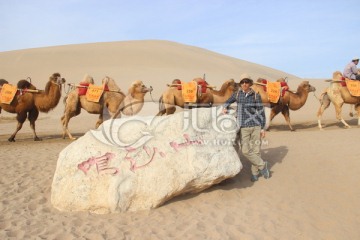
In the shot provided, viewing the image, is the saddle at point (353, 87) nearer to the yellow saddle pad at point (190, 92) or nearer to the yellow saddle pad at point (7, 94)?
the yellow saddle pad at point (190, 92)

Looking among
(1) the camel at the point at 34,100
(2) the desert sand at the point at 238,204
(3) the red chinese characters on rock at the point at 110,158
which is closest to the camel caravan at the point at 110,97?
(1) the camel at the point at 34,100

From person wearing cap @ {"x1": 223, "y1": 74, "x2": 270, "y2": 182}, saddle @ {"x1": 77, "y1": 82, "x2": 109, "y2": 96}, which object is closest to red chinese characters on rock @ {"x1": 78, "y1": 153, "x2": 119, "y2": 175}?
person wearing cap @ {"x1": 223, "y1": 74, "x2": 270, "y2": 182}

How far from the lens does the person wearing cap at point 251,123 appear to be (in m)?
6.50

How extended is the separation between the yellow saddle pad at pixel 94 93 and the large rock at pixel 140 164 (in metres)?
4.84

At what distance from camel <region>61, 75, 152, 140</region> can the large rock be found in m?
4.60

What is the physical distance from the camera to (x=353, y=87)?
12203mm

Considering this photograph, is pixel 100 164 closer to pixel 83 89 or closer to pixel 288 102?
pixel 83 89

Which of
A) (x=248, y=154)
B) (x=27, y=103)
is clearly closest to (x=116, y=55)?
(x=27, y=103)

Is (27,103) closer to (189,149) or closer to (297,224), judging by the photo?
(189,149)

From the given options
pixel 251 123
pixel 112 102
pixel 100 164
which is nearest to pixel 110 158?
pixel 100 164

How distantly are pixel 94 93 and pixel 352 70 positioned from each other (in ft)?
29.3

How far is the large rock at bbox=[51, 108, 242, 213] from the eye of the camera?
533 centimetres

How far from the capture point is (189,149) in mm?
5730

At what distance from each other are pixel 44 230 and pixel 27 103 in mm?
7495
